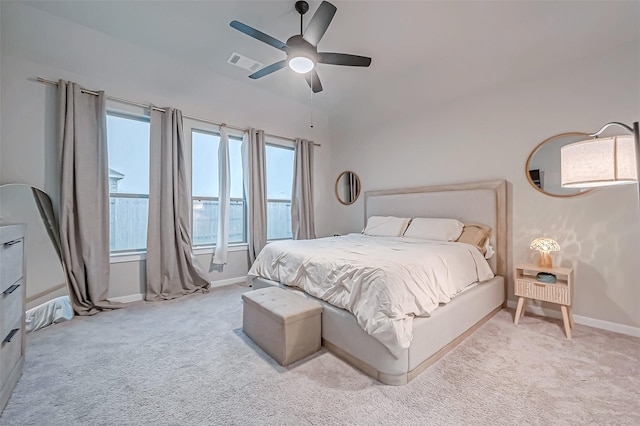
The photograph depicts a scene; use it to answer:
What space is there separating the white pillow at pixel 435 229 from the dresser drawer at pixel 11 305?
3.62 m

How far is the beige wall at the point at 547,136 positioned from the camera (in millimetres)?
→ 2443

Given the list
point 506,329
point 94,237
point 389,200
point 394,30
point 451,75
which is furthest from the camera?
point 389,200

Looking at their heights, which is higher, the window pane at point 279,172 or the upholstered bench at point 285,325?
the window pane at point 279,172

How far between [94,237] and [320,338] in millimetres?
2805

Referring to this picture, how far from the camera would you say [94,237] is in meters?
2.99

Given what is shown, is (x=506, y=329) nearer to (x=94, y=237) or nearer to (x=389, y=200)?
(x=389, y=200)

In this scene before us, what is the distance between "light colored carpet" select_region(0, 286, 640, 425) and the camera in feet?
4.66

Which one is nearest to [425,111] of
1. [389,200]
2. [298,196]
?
[389,200]

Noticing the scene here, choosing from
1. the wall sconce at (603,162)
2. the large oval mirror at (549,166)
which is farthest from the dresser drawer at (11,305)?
the large oval mirror at (549,166)

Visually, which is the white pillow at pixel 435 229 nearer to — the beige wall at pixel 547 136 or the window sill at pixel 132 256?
the beige wall at pixel 547 136

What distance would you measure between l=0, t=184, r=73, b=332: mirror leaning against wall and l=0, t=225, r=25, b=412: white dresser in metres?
0.96

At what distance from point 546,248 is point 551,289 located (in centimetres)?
40

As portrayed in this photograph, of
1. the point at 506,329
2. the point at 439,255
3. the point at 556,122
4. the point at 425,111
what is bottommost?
the point at 506,329

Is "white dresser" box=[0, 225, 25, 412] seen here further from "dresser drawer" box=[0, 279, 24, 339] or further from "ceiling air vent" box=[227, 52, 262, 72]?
"ceiling air vent" box=[227, 52, 262, 72]
